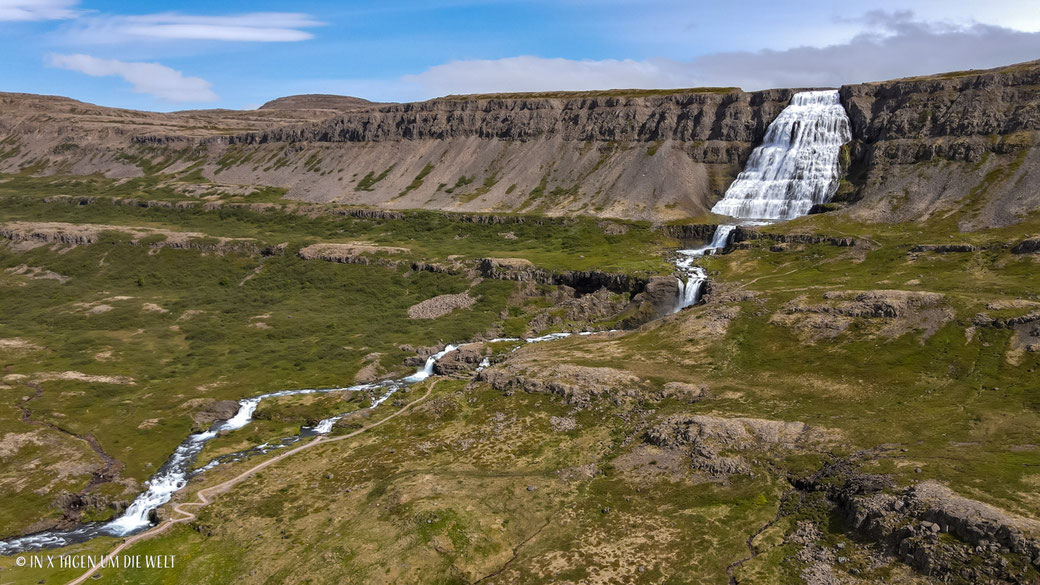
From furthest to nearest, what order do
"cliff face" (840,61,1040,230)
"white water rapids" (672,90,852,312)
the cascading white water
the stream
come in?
the cascading white water, "white water rapids" (672,90,852,312), "cliff face" (840,61,1040,230), the stream

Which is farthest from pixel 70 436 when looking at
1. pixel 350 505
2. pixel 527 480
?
pixel 527 480

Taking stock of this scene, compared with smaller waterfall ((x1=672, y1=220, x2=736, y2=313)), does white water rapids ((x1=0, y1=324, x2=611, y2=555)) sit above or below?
below

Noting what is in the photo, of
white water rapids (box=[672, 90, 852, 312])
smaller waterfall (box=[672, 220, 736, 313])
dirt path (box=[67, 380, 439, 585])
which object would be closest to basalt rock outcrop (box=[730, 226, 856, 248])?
smaller waterfall (box=[672, 220, 736, 313])

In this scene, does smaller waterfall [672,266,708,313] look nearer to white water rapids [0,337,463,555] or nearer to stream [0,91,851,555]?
stream [0,91,851,555]

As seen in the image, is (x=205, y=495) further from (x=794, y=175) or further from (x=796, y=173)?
(x=796, y=173)

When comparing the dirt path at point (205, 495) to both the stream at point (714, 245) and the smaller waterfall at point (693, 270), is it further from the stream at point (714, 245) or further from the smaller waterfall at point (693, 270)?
the smaller waterfall at point (693, 270)

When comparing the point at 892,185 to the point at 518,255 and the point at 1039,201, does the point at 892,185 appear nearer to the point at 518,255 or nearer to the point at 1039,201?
the point at 1039,201
